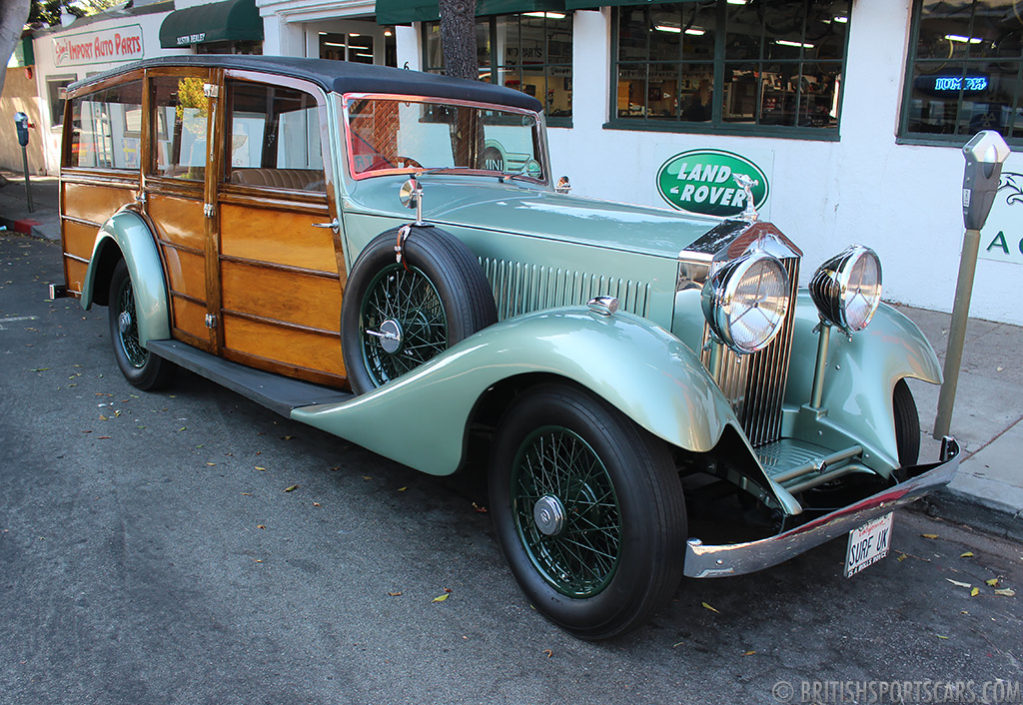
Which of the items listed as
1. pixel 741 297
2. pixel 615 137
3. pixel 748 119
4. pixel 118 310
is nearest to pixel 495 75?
pixel 615 137

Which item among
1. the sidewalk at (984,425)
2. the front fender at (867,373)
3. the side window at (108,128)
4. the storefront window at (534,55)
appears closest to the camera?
the front fender at (867,373)

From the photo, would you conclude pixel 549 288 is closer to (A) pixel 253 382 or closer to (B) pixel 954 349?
(A) pixel 253 382

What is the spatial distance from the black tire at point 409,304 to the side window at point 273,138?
0.66 metres

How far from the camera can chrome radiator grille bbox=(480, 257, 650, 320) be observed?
2982 mm

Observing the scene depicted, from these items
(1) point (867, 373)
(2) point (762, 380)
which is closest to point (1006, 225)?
(1) point (867, 373)

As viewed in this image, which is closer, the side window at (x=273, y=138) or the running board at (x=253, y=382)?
the running board at (x=253, y=382)

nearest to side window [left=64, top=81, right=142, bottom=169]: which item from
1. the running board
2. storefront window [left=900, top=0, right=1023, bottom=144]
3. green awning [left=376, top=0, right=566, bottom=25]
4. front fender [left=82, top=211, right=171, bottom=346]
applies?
front fender [left=82, top=211, right=171, bottom=346]

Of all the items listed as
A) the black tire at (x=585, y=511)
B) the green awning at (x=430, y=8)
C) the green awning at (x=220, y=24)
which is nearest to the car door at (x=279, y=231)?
the black tire at (x=585, y=511)

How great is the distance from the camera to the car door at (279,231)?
3912mm

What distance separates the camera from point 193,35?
12.8m

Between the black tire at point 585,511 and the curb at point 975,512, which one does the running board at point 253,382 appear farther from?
the curb at point 975,512

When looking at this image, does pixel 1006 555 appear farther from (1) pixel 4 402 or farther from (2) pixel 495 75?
(2) pixel 495 75

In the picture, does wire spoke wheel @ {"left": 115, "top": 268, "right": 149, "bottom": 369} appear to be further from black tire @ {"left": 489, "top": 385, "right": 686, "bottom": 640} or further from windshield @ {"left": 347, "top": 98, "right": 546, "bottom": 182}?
black tire @ {"left": 489, "top": 385, "right": 686, "bottom": 640}

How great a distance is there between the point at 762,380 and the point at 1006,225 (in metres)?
4.34
